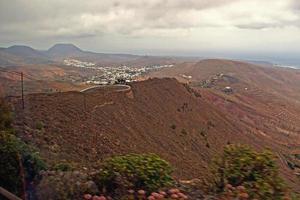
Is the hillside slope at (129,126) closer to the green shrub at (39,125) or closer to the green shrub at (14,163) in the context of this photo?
the green shrub at (39,125)

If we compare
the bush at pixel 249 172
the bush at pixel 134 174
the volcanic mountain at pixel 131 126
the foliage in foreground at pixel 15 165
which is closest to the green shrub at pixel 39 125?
the volcanic mountain at pixel 131 126

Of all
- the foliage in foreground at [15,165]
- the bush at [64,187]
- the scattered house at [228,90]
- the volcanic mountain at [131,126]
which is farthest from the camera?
the scattered house at [228,90]

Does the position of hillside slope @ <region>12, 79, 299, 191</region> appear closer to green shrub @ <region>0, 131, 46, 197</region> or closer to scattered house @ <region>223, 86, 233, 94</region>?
green shrub @ <region>0, 131, 46, 197</region>

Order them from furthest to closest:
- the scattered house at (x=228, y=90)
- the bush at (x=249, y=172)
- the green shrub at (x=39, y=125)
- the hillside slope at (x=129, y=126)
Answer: the scattered house at (x=228, y=90), the green shrub at (x=39, y=125), the hillside slope at (x=129, y=126), the bush at (x=249, y=172)

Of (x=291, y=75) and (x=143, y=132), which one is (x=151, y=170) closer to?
(x=143, y=132)

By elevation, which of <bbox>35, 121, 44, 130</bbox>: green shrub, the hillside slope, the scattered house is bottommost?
the scattered house

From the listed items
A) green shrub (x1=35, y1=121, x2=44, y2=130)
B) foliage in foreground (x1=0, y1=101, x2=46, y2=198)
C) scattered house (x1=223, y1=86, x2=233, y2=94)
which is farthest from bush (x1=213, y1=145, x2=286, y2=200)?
scattered house (x1=223, y1=86, x2=233, y2=94)

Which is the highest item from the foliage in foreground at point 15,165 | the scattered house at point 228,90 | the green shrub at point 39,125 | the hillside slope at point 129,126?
the foliage in foreground at point 15,165
